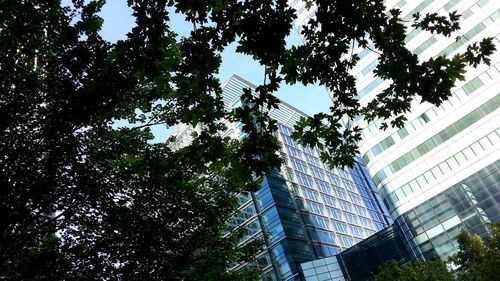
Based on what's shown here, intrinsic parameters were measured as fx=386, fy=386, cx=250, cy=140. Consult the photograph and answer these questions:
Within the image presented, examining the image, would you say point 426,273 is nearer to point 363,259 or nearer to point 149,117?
point 149,117

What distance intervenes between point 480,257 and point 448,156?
67.2 ft

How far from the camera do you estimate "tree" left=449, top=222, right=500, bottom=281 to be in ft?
59.2

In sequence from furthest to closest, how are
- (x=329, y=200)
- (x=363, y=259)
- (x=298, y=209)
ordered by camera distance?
(x=329, y=200), (x=298, y=209), (x=363, y=259)

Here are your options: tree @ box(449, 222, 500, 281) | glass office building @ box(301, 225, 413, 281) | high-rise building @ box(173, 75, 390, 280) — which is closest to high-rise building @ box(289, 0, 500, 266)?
glass office building @ box(301, 225, 413, 281)

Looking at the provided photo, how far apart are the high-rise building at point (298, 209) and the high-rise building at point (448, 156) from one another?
1166 cm

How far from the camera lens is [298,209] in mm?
59594

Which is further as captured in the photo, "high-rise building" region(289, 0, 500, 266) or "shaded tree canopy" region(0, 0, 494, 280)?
"high-rise building" region(289, 0, 500, 266)

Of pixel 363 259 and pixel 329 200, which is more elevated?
pixel 329 200

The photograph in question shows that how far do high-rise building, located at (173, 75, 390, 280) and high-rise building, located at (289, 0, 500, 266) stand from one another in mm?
11662

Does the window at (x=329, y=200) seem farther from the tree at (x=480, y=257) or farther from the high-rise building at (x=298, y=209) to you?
the tree at (x=480, y=257)

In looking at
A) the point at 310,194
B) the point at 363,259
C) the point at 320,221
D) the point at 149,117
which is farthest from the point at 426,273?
the point at 310,194

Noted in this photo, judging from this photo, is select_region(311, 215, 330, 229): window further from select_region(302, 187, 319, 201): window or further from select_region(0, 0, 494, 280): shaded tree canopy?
select_region(0, 0, 494, 280): shaded tree canopy

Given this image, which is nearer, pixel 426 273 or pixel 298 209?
pixel 426 273

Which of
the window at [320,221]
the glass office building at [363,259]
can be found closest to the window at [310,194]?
the window at [320,221]
